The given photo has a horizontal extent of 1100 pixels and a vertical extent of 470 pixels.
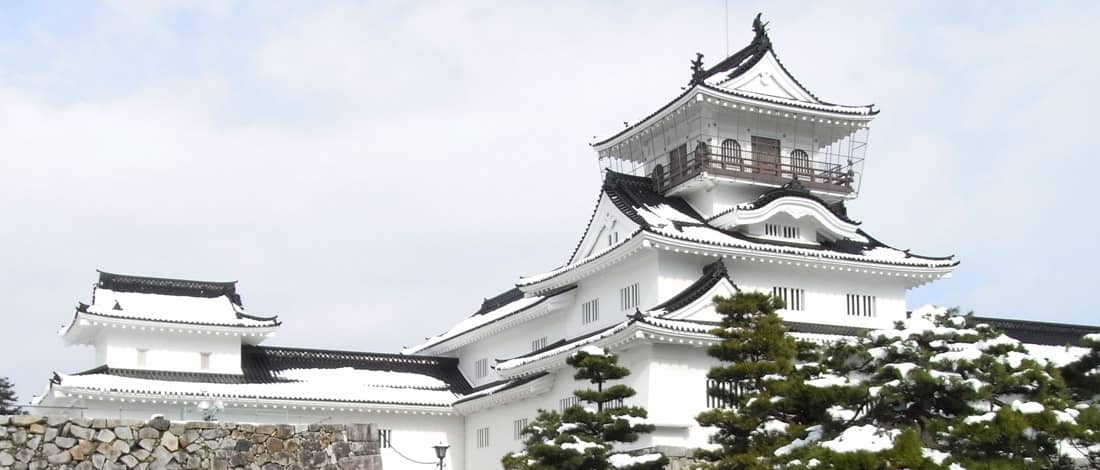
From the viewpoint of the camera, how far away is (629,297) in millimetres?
31438

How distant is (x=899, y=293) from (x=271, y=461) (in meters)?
20.3

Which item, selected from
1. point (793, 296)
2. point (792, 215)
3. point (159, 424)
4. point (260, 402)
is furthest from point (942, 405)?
point (260, 402)

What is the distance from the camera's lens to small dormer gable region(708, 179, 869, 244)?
31.4 metres

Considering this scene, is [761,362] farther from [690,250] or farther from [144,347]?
[144,347]

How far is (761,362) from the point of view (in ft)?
70.1

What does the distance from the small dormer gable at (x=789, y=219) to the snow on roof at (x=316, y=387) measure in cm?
1166

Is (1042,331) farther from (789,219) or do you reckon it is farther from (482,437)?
(482,437)

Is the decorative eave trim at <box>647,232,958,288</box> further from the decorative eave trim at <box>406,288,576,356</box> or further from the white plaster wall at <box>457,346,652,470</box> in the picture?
the decorative eave trim at <box>406,288,576,356</box>

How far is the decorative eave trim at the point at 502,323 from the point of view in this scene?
34438 mm

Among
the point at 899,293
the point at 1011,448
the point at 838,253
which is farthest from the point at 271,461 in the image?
the point at 899,293

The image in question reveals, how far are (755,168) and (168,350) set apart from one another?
711 inches

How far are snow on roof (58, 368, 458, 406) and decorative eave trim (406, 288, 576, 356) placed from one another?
62.8 inches

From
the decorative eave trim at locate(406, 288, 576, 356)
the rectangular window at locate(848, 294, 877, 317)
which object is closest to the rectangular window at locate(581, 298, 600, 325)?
the decorative eave trim at locate(406, 288, 576, 356)

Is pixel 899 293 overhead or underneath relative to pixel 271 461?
overhead
